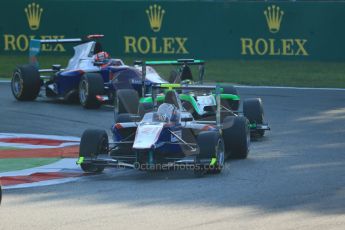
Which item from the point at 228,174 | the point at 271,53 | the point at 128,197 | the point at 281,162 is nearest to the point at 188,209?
the point at 128,197

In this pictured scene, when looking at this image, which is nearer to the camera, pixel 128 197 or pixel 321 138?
pixel 128 197

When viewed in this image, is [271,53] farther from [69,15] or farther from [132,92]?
[132,92]

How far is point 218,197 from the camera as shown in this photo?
403 inches

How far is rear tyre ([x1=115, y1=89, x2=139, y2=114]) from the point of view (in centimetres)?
1509

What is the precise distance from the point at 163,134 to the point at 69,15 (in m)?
17.6

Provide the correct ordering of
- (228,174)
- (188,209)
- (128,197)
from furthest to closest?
1. (228,174)
2. (128,197)
3. (188,209)

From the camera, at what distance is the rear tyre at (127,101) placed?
49.5ft

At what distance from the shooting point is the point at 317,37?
89.9 feet

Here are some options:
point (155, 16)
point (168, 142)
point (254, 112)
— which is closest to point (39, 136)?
point (254, 112)

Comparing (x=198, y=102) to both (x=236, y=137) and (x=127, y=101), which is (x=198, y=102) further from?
(x=236, y=137)

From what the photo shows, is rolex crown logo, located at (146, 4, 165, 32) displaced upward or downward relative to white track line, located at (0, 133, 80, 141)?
upward

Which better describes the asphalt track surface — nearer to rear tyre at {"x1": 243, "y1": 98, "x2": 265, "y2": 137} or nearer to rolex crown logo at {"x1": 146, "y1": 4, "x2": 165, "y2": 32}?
rear tyre at {"x1": 243, "y1": 98, "x2": 265, "y2": 137}

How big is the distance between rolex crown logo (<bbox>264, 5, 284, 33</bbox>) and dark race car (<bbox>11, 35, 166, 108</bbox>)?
8.01m

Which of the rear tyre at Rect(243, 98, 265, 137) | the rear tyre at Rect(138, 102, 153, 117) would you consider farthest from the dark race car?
the rear tyre at Rect(138, 102, 153, 117)
